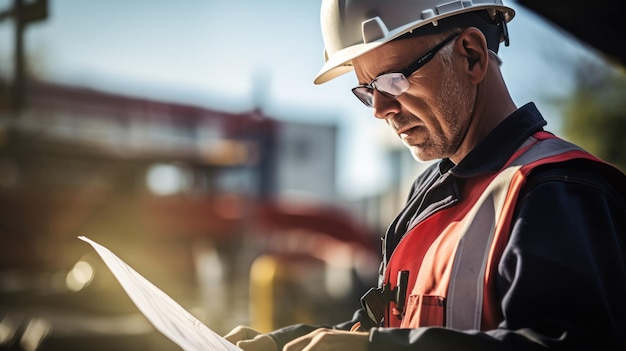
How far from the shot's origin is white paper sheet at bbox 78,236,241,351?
1.35 m

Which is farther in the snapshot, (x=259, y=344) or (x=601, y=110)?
(x=601, y=110)

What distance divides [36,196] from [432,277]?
8086mm

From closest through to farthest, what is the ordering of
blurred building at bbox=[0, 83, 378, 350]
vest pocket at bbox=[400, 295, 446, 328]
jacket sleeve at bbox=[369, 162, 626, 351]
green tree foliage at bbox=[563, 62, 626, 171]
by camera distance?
jacket sleeve at bbox=[369, 162, 626, 351] < vest pocket at bbox=[400, 295, 446, 328] < blurred building at bbox=[0, 83, 378, 350] < green tree foliage at bbox=[563, 62, 626, 171]

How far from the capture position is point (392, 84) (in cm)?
171

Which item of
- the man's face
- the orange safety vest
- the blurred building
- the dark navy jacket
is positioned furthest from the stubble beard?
the blurred building

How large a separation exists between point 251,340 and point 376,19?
833 mm

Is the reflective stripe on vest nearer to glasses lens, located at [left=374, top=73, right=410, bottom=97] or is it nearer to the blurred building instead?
glasses lens, located at [left=374, top=73, right=410, bottom=97]

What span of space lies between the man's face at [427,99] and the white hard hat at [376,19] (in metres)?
0.03

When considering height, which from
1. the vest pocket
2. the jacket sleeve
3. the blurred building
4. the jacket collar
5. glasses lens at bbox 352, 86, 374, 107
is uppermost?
glasses lens at bbox 352, 86, 374, 107

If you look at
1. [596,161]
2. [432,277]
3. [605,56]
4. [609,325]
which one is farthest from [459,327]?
[605,56]

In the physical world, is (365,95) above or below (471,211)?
above

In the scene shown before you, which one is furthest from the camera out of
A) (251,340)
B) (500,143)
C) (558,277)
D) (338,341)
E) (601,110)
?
(601,110)

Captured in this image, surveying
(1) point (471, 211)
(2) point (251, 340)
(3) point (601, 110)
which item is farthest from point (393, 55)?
(3) point (601, 110)

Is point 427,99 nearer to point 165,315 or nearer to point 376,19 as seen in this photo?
point 376,19
